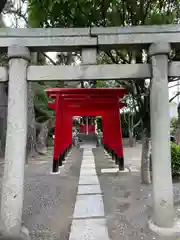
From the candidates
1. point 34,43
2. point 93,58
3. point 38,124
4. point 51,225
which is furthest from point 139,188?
point 38,124

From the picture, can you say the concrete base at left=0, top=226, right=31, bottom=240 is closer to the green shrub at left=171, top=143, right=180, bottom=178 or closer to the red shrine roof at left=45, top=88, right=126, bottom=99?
the red shrine roof at left=45, top=88, right=126, bottom=99

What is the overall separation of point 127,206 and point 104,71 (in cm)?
275

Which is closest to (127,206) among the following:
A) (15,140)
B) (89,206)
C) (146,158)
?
(89,206)

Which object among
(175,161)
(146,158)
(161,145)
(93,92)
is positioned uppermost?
(93,92)

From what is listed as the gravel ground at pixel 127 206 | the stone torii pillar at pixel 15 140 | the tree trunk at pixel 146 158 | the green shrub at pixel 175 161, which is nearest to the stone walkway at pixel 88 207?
the gravel ground at pixel 127 206

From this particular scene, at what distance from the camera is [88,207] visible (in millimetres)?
4840

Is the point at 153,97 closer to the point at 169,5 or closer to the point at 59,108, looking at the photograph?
the point at 169,5

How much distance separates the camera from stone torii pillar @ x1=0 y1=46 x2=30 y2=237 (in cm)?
354

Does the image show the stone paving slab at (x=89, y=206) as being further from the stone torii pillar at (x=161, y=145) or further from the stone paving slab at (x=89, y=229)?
the stone torii pillar at (x=161, y=145)

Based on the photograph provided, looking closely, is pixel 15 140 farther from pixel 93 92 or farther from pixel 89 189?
pixel 93 92

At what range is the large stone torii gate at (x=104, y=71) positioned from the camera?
3.66 m

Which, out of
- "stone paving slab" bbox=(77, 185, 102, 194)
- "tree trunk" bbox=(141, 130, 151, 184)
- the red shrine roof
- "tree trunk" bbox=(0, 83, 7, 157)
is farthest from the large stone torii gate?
"tree trunk" bbox=(0, 83, 7, 157)

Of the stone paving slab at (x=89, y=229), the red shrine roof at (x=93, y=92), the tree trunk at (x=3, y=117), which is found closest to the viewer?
the stone paving slab at (x=89, y=229)

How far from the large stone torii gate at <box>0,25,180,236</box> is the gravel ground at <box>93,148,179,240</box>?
12.6 inches
